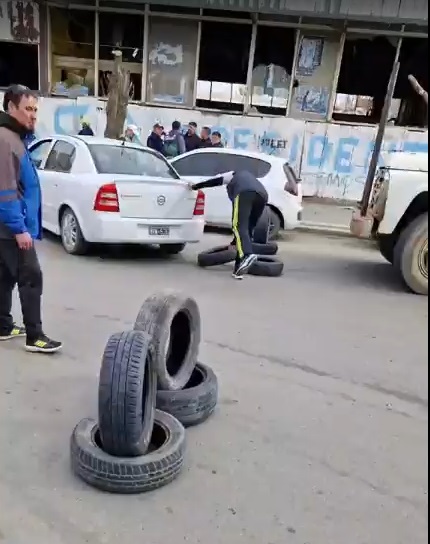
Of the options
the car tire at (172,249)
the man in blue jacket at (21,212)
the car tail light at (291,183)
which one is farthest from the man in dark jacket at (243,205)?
the man in blue jacket at (21,212)

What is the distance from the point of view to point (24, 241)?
427 centimetres

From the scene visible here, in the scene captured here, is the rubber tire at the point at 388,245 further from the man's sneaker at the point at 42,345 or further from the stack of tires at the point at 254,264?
the man's sneaker at the point at 42,345

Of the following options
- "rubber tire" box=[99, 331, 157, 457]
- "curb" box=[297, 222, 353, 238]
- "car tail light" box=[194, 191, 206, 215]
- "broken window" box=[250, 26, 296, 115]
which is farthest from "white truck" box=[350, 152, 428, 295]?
"broken window" box=[250, 26, 296, 115]

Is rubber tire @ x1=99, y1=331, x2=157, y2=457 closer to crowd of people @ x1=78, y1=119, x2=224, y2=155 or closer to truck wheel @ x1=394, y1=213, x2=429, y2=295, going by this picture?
truck wheel @ x1=394, y1=213, x2=429, y2=295

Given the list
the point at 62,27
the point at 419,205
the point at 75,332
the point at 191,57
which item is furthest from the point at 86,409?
the point at 62,27

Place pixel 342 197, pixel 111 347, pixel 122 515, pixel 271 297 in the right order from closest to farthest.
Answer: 1. pixel 122 515
2. pixel 111 347
3. pixel 271 297
4. pixel 342 197

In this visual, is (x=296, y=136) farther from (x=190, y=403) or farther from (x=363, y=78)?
(x=190, y=403)

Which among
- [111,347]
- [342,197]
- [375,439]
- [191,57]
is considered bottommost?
[342,197]

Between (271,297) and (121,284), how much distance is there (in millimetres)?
1775

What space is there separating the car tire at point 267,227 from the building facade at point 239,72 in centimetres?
576

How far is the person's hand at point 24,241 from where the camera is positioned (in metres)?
4.26

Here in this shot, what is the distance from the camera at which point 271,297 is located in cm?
665

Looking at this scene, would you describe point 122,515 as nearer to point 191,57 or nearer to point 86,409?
point 86,409

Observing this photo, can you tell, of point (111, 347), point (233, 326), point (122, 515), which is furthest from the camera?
point (233, 326)
